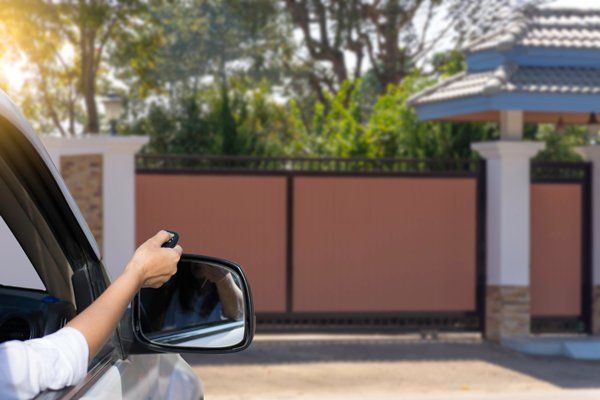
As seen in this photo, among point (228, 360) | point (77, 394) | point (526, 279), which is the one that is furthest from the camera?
point (526, 279)

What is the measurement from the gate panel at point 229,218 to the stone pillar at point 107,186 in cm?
34

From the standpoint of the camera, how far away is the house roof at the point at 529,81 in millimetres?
12984

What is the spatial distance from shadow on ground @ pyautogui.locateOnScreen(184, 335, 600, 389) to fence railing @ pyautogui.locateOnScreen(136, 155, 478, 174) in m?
1.98

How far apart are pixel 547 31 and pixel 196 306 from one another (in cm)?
1226

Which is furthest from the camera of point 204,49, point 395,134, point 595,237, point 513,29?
point 204,49

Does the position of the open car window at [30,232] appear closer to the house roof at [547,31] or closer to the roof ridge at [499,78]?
the roof ridge at [499,78]

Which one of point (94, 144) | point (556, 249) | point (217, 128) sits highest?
point (217, 128)

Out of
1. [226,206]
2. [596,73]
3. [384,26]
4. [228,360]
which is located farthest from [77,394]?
[384,26]

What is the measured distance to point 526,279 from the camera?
1340 cm

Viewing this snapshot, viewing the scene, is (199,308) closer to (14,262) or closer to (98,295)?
(98,295)

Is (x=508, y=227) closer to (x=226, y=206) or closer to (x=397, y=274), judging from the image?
(x=397, y=274)

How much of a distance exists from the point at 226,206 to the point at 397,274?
2170mm

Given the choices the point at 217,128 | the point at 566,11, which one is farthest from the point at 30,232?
the point at 217,128

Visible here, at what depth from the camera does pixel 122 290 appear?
184cm
